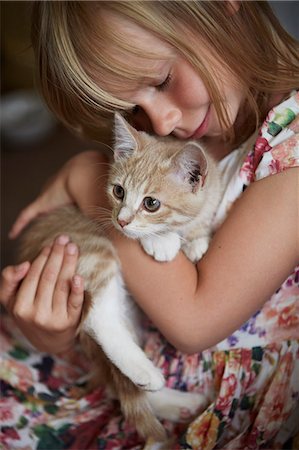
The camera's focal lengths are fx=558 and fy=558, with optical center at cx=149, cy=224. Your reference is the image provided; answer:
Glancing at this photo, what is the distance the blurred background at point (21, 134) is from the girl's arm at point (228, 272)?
1300 mm

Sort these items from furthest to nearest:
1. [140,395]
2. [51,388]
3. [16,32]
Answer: [16,32], [51,388], [140,395]

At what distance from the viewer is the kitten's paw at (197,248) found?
3.97ft

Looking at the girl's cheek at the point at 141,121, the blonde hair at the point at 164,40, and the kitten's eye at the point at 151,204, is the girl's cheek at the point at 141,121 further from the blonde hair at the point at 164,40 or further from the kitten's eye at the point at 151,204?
the kitten's eye at the point at 151,204

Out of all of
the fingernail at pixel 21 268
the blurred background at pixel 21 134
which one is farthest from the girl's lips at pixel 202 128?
the blurred background at pixel 21 134

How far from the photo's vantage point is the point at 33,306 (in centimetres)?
124

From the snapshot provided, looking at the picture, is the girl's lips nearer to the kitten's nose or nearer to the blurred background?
the kitten's nose

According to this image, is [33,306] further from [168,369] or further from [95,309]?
[168,369]

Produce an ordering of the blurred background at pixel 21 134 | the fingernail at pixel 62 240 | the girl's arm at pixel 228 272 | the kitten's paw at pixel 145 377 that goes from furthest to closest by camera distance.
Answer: the blurred background at pixel 21 134, the fingernail at pixel 62 240, the kitten's paw at pixel 145 377, the girl's arm at pixel 228 272

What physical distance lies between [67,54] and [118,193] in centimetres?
32

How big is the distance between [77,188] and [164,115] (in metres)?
0.35

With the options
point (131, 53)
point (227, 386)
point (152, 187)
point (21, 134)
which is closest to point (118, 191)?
point (152, 187)

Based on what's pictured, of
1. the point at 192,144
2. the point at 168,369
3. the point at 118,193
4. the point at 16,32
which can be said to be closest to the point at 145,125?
the point at 118,193

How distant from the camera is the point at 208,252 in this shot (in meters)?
1.17

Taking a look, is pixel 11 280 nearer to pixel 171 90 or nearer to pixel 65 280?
pixel 65 280
